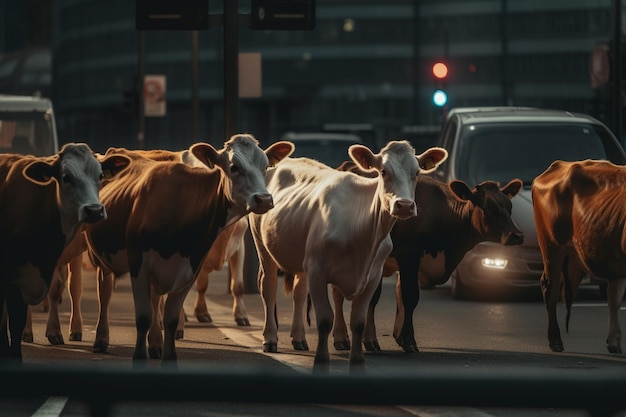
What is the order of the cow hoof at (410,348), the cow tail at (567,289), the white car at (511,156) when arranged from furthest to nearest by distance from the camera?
the white car at (511,156) < the cow tail at (567,289) < the cow hoof at (410,348)

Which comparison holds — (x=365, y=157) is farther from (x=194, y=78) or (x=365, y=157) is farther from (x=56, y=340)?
(x=194, y=78)

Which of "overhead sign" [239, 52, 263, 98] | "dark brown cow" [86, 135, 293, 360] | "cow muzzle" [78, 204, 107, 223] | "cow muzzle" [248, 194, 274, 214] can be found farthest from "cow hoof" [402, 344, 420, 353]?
"overhead sign" [239, 52, 263, 98]

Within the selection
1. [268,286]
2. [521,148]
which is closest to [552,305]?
[268,286]

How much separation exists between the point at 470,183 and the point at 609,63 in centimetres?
988

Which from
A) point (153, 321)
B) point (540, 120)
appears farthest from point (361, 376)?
point (540, 120)

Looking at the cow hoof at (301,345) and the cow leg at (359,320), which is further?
the cow hoof at (301,345)

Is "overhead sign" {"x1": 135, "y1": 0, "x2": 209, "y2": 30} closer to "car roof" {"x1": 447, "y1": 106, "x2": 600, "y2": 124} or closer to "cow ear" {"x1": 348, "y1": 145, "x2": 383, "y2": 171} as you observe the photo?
"car roof" {"x1": 447, "y1": 106, "x2": 600, "y2": 124}

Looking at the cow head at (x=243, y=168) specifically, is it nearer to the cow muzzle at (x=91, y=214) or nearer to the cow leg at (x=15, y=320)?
the cow muzzle at (x=91, y=214)

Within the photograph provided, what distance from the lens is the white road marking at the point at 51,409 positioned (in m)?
9.18

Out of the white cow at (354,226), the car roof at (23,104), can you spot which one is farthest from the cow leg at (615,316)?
the car roof at (23,104)

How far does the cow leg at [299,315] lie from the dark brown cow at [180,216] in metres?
1.86

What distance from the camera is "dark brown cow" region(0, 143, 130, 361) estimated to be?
1085cm

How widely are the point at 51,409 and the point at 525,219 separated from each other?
9.67 m

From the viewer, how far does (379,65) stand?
354ft
